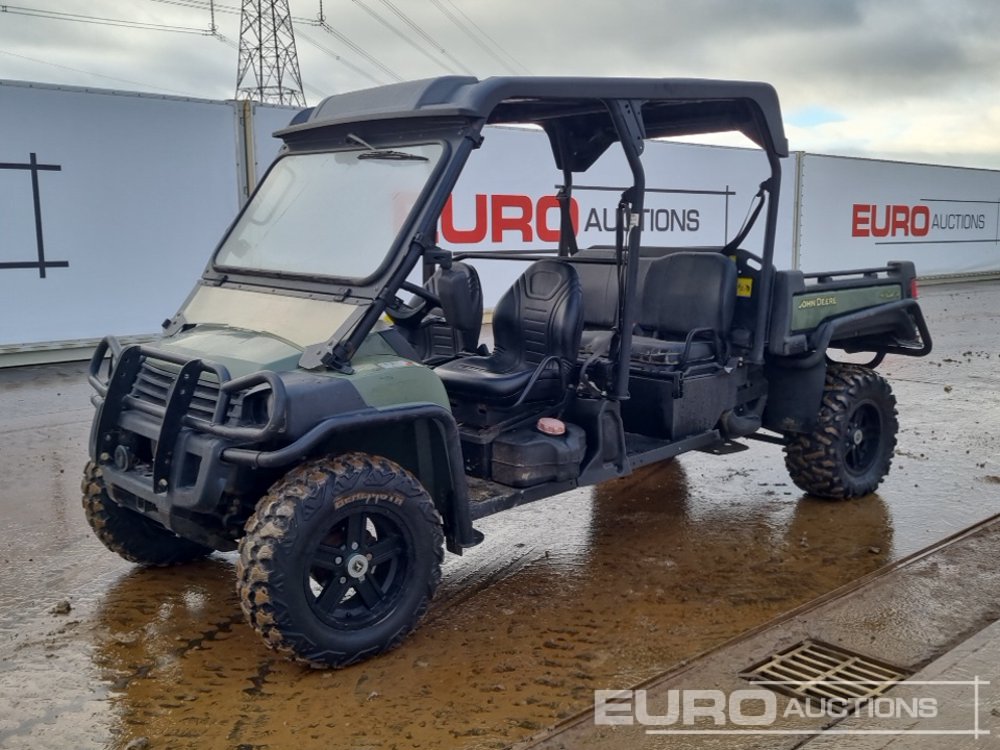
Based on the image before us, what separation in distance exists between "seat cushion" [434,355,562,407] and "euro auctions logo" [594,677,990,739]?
4.60 feet

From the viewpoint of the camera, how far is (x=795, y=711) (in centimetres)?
322

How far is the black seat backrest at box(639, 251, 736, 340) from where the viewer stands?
5133 millimetres

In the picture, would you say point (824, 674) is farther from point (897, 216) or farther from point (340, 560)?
point (897, 216)

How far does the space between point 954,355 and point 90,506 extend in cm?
941

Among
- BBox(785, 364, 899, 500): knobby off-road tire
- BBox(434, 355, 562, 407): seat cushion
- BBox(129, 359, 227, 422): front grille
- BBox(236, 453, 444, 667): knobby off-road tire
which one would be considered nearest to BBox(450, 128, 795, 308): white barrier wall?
BBox(785, 364, 899, 500): knobby off-road tire

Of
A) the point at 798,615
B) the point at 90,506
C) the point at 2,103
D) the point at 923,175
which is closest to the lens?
the point at 798,615

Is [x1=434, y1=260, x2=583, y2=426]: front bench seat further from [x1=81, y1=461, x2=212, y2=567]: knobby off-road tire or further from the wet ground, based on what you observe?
[x1=81, y1=461, x2=212, y2=567]: knobby off-road tire

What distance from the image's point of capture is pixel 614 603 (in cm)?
416

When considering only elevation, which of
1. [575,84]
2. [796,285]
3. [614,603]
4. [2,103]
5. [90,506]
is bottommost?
[614,603]

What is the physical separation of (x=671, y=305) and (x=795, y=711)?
8.51ft

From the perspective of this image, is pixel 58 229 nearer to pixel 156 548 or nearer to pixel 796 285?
pixel 156 548

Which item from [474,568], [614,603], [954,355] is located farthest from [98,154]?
[954,355]

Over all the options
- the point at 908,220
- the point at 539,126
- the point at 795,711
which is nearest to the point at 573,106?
the point at 539,126

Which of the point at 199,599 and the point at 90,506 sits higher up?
the point at 90,506
